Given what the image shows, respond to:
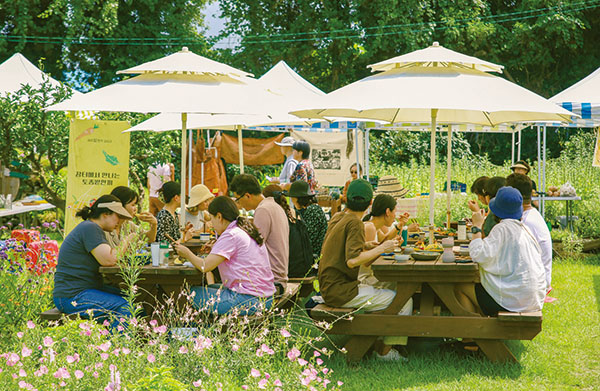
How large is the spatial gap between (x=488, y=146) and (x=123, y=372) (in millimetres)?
21455

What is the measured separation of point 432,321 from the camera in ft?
18.0

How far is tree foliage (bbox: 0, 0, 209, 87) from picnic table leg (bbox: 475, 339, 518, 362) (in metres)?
18.7

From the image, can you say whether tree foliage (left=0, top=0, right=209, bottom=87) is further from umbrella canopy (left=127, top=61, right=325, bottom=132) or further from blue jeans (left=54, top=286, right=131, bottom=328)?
blue jeans (left=54, top=286, right=131, bottom=328)

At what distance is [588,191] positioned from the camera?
42.7 ft

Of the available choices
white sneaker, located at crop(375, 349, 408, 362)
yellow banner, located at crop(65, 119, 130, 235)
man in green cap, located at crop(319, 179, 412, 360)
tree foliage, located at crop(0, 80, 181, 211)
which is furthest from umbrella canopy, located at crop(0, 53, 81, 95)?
white sneaker, located at crop(375, 349, 408, 362)

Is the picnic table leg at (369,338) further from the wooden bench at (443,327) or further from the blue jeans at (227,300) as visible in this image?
the blue jeans at (227,300)

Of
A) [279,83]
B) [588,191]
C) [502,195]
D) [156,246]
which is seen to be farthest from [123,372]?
[588,191]

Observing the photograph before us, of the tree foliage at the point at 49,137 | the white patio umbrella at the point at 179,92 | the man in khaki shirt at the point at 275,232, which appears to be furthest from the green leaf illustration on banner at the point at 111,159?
the man in khaki shirt at the point at 275,232

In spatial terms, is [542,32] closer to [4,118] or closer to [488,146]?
[488,146]

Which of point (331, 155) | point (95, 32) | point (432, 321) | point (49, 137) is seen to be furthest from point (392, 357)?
point (95, 32)

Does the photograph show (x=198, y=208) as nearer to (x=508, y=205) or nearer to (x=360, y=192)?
(x=360, y=192)

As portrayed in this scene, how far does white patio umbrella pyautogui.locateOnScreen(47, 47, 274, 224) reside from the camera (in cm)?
645

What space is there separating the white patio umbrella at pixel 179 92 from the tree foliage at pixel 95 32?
15554 mm

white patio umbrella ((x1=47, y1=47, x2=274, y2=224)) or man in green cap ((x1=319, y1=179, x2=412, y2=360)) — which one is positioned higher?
white patio umbrella ((x1=47, y1=47, x2=274, y2=224))
